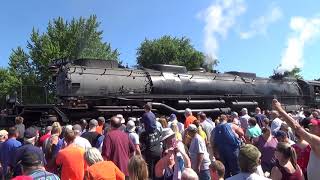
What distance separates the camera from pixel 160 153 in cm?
1047

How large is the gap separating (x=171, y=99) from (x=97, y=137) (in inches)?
363

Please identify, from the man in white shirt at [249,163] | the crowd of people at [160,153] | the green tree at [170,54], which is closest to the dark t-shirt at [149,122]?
Answer: the crowd of people at [160,153]

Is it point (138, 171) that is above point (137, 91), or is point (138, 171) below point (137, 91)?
below

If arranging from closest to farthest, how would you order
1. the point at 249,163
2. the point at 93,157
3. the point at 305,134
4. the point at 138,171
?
the point at 249,163 < the point at 138,171 < the point at 305,134 < the point at 93,157

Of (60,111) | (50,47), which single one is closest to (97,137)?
(60,111)

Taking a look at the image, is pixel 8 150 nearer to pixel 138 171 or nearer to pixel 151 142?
pixel 151 142

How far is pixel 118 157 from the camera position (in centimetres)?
839

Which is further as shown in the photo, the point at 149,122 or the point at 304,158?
the point at 149,122

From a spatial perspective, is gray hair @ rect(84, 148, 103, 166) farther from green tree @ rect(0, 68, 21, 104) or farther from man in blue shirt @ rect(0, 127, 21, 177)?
green tree @ rect(0, 68, 21, 104)

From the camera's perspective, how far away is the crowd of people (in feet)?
16.7

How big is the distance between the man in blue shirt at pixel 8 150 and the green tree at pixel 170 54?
165 ft

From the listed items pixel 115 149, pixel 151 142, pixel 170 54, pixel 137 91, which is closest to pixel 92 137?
pixel 115 149

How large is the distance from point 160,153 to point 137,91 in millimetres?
7601

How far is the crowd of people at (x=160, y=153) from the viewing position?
16.7 feet
